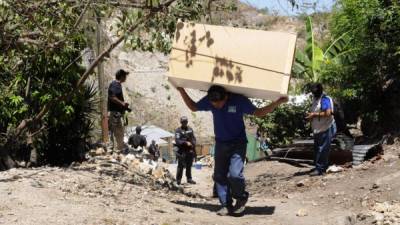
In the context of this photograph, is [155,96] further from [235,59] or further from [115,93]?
[235,59]

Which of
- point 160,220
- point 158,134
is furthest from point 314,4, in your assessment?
point 158,134

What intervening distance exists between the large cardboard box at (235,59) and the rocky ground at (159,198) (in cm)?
147

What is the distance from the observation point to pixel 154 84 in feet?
135

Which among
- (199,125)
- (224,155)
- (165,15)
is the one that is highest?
(165,15)

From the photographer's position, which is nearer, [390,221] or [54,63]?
[390,221]

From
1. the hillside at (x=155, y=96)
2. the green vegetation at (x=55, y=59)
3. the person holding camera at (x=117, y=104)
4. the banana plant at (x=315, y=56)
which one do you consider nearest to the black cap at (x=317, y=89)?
the green vegetation at (x=55, y=59)

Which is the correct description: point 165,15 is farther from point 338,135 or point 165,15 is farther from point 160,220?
point 338,135

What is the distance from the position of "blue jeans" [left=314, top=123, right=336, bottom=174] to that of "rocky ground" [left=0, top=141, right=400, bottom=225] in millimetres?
242

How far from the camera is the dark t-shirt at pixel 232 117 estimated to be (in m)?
6.64

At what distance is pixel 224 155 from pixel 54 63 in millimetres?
3722

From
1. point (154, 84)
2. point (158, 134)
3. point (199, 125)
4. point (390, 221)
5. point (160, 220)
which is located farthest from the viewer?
point (154, 84)

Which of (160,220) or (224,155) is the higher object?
(224,155)

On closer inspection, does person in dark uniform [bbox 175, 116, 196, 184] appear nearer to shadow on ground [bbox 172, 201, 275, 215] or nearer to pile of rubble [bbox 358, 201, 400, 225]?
shadow on ground [bbox 172, 201, 275, 215]

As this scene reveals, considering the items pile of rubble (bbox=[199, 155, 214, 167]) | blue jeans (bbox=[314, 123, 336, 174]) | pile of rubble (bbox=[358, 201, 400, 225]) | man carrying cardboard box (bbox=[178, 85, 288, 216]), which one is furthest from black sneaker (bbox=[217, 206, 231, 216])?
pile of rubble (bbox=[199, 155, 214, 167])
